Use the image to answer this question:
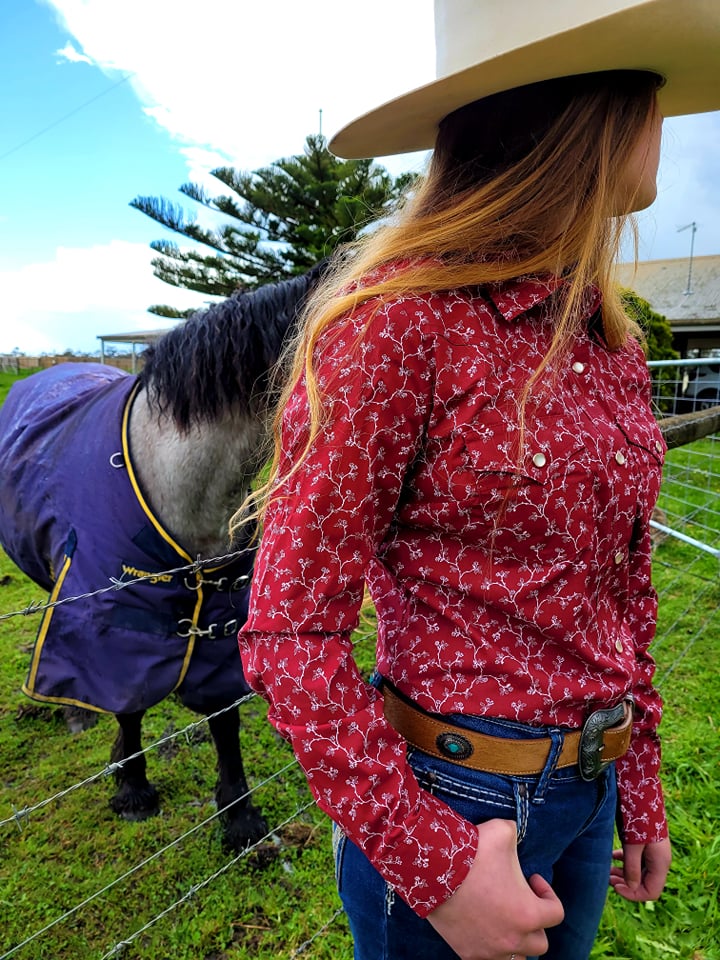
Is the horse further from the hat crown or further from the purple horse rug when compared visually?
the hat crown

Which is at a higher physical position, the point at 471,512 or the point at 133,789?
the point at 471,512

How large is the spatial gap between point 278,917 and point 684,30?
216 cm

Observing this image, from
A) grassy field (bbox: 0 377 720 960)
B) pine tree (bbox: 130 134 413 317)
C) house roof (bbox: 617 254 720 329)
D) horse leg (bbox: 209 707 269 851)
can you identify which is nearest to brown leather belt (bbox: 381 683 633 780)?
grassy field (bbox: 0 377 720 960)

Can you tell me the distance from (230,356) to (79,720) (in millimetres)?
1899

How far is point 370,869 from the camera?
69cm

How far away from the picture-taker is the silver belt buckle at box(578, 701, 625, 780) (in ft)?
2.36

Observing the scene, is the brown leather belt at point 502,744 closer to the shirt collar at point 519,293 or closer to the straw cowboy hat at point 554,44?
the shirt collar at point 519,293

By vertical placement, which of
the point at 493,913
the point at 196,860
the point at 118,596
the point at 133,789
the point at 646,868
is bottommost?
the point at 196,860

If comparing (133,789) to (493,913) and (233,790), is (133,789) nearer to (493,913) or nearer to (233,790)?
(233,790)

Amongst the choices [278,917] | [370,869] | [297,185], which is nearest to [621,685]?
[370,869]

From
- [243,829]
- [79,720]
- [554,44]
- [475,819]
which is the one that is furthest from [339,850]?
[79,720]

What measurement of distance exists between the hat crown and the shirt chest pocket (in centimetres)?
38

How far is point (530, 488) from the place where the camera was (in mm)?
626

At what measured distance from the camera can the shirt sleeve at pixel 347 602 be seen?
1.87 feet
